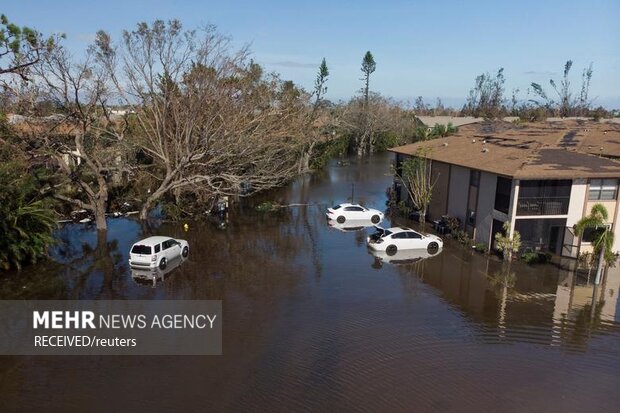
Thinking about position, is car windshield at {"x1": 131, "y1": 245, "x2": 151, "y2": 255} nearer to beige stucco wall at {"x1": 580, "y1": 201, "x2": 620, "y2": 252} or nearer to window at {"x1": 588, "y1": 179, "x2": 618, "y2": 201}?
beige stucco wall at {"x1": 580, "y1": 201, "x2": 620, "y2": 252}

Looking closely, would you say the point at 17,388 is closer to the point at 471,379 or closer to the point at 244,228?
the point at 471,379

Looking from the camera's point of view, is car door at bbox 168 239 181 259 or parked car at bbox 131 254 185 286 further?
car door at bbox 168 239 181 259

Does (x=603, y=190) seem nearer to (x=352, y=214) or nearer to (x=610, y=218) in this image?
(x=610, y=218)

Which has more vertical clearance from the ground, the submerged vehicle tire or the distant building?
the distant building

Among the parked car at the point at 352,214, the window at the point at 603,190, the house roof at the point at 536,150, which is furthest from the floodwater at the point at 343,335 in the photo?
the house roof at the point at 536,150

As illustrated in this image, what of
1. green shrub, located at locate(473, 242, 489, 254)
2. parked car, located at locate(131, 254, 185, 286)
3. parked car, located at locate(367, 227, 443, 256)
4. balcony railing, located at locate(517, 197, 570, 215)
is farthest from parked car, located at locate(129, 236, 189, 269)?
balcony railing, located at locate(517, 197, 570, 215)

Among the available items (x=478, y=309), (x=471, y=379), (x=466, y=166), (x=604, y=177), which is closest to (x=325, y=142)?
(x=466, y=166)

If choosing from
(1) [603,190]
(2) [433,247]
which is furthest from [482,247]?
(1) [603,190]

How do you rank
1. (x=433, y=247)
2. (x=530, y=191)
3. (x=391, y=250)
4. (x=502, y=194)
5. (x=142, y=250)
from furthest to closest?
(x=433, y=247)
(x=391, y=250)
(x=502, y=194)
(x=530, y=191)
(x=142, y=250)
